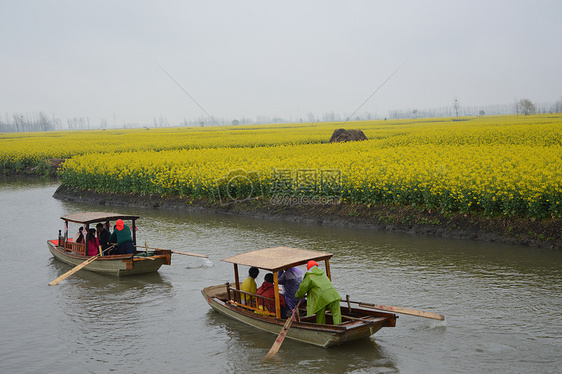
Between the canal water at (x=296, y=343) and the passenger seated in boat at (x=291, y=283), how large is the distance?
0.80 metres

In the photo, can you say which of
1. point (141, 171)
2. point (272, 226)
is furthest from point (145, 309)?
point (141, 171)

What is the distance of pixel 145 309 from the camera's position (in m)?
12.7

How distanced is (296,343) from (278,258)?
178 centimetres

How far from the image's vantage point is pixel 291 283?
11.0m

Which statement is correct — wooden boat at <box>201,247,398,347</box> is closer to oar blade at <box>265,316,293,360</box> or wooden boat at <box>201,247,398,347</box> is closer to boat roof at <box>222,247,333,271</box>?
boat roof at <box>222,247,333,271</box>

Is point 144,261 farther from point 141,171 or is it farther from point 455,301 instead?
point 141,171

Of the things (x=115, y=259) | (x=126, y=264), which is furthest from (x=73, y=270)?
(x=126, y=264)

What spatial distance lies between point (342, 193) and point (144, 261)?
32.0 feet

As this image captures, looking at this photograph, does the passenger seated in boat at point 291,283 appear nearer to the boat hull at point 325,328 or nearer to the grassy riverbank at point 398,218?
the boat hull at point 325,328

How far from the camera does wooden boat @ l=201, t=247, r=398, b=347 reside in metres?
9.59

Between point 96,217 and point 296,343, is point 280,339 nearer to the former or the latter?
point 296,343

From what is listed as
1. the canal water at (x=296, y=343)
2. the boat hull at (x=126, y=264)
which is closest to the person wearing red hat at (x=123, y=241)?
the boat hull at (x=126, y=264)

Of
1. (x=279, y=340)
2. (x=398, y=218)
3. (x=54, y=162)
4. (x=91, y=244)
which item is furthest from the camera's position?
(x=54, y=162)

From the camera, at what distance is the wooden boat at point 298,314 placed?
31.4ft
